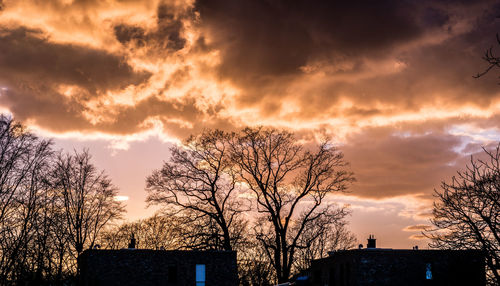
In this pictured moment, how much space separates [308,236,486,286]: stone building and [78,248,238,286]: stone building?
1006 cm

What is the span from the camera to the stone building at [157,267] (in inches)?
1458

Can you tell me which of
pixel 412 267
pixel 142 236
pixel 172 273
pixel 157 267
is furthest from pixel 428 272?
pixel 142 236

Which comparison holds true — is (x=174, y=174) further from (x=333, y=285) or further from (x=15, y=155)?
(x=333, y=285)

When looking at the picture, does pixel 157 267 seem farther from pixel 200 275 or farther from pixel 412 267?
pixel 412 267

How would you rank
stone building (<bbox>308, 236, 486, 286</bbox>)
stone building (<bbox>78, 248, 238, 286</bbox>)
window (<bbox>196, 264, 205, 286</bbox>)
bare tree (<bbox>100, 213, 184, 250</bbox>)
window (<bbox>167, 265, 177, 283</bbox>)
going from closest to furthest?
stone building (<bbox>308, 236, 486, 286</bbox>) < stone building (<bbox>78, 248, 238, 286</bbox>) < window (<bbox>167, 265, 177, 283</bbox>) < window (<bbox>196, 264, 205, 286</bbox>) < bare tree (<bbox>100, 213, 184, 250</bbox>)

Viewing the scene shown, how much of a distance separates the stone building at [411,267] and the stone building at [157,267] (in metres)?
10.1

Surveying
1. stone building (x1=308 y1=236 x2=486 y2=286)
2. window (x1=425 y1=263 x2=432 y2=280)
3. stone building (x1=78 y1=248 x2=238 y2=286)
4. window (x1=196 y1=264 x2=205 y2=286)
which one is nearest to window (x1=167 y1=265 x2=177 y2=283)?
stone building (x1=78 y1=248 x2=238 y2=286)

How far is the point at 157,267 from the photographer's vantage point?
3831 centimetres

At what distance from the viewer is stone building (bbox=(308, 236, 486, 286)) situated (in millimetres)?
36312

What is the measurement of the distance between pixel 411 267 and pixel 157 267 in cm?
1890

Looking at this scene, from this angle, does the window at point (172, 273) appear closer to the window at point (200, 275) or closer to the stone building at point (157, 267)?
the stone building at point (157, 267)

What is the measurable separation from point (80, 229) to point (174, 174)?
448 inches

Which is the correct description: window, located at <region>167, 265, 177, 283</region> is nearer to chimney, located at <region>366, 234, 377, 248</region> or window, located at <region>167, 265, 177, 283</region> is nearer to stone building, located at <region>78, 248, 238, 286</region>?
stone building, located at <region>78, 248, 238, 286</region>

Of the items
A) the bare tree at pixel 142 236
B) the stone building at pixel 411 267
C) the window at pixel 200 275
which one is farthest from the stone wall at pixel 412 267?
the bare tree at pixel 142 236
